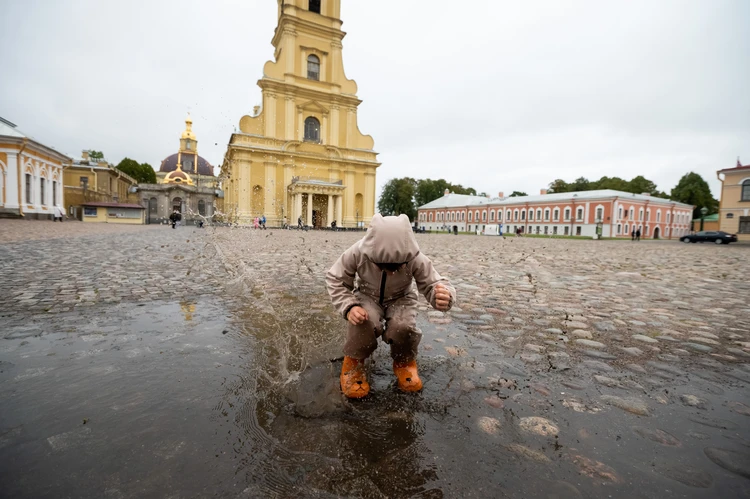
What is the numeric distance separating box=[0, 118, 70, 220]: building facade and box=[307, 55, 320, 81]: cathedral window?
27896 millimetres

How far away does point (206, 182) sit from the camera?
76938mm

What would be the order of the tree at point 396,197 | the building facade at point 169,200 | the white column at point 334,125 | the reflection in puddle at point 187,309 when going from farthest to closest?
the tree at point 396,197 → the building facade at point 169,200 → the white column at point 334,125 → the reflection in puddle at point 187,309

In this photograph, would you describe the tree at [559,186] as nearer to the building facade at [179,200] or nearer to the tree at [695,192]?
the tree at [695,192]

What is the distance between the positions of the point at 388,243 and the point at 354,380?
0.90 metres

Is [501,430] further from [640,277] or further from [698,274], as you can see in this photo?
[698,274]

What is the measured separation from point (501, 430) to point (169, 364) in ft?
7.45

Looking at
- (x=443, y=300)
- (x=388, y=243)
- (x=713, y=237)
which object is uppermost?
(x=713, y=237)

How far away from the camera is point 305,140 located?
40906 mm

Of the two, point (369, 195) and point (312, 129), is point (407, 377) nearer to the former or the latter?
point (369, 195)

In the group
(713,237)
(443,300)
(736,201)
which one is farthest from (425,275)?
(736,201)

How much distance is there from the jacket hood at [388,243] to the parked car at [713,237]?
41.7 meters

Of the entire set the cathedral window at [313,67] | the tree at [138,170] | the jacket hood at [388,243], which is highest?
the cathedral window at [313,67]

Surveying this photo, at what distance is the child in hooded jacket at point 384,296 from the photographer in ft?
7.39

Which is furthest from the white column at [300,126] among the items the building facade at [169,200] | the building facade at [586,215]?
the building facade at [169,200]
